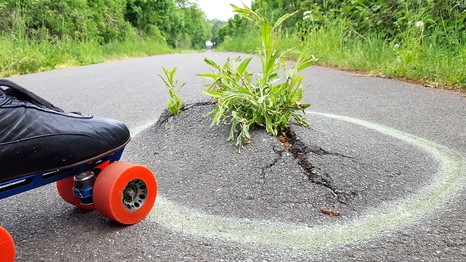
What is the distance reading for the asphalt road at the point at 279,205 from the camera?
1096 millimetres

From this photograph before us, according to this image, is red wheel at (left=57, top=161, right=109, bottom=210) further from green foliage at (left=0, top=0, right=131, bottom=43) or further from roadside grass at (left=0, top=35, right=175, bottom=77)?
green foliage at (left=0, top=0, right=131, bottom=43)

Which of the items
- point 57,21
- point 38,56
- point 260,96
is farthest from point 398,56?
point 57,21

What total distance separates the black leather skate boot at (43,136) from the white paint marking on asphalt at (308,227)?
334 mm

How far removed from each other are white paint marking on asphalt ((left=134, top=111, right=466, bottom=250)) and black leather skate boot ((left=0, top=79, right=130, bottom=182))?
0.33 meters

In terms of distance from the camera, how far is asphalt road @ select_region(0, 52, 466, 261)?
1096 mm

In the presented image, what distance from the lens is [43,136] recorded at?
1.11m

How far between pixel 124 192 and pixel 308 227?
62 cm

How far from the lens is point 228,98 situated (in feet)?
5.42

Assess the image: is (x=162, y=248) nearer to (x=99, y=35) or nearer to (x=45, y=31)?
(x=45, y=31)

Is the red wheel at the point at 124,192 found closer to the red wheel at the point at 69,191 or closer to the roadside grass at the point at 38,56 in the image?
the red wheel at the point at 69,191

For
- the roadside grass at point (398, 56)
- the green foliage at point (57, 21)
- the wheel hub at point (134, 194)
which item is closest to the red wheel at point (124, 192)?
the wheel hub at point (134, 194)

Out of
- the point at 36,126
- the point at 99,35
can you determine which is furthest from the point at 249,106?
the point at 99,35

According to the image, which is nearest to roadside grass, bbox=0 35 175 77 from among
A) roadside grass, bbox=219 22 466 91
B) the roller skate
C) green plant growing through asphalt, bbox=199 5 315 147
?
roadside grass, bbox=219 22 466 91

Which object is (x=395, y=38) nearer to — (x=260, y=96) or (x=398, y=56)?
(x=398, y=56)
